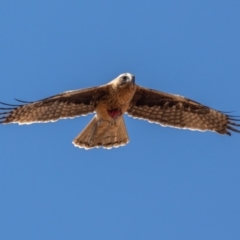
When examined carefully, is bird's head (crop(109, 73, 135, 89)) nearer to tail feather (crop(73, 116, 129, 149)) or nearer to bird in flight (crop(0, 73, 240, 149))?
bird in flight (crop(0, 73, 240, 149))

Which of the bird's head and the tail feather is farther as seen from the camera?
the tail feather

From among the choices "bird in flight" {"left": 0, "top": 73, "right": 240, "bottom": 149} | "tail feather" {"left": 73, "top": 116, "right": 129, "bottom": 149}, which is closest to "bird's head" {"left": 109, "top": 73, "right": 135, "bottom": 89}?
"bird in flight" {"left": 0, "top": 73, "right": 240, "bottom": 149}

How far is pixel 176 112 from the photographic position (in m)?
18.6

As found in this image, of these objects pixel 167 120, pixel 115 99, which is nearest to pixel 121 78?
pixel 115 99

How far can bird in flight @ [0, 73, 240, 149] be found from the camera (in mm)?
17531

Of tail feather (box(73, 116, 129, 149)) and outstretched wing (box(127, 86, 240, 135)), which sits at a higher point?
outstretched wing (box(127, 86, 240, 135))

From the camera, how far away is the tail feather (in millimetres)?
18125

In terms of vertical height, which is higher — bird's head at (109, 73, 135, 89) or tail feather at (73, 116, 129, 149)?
bird's head at (109, 73, 135, 89)

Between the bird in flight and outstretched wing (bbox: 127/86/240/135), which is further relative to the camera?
outstretched wing (bbox: 127/86/240/135)

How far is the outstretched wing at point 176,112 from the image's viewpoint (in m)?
18.4

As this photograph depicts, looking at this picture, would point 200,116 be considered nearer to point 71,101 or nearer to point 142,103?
point 142,103

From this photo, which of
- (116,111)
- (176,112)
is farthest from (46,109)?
(176,112)

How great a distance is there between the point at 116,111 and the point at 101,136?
71 centimetres

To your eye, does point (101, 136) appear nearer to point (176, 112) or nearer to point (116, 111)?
point (116, 111)
